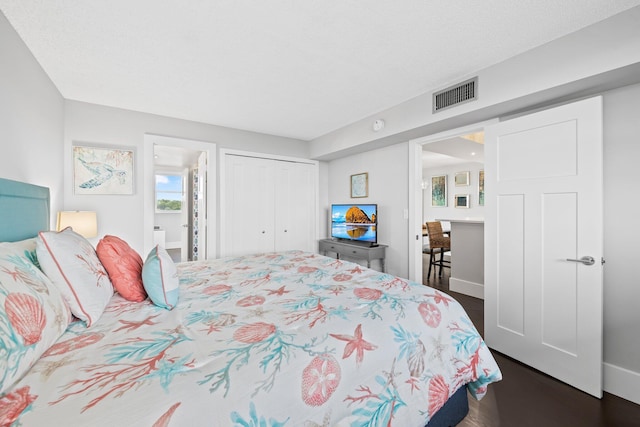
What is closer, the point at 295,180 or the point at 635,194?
the point at 635,194

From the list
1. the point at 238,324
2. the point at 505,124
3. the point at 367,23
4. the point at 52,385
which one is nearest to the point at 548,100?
the point at 505,124

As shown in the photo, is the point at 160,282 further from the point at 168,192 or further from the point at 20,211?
the point at 168,192

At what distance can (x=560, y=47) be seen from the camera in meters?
1.88

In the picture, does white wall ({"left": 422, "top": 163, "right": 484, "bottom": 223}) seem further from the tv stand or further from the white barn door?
the white barn door

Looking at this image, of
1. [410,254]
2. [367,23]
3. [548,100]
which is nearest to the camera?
[367,23]

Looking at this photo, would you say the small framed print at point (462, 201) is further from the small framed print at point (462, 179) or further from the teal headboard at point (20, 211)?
the teal headboard at point (20, 211)

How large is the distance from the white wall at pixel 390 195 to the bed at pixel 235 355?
1.94 m

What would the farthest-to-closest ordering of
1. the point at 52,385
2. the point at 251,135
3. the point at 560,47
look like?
the point at 251,135
the point at 560,47
the point at 52,385

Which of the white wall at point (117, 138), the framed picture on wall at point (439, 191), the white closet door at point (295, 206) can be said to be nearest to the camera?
the white wall at point (117, 138)

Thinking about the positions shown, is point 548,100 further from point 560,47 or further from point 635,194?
point 635,194

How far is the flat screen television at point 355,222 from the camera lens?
3808mm

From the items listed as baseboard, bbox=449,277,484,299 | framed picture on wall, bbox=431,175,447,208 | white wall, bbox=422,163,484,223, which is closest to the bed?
baseboard, bbox=449,277,484,299

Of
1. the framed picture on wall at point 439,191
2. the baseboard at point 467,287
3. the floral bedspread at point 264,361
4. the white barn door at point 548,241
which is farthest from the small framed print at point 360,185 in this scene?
the framed picture on wall at point 439,191

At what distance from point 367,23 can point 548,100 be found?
164 cm
